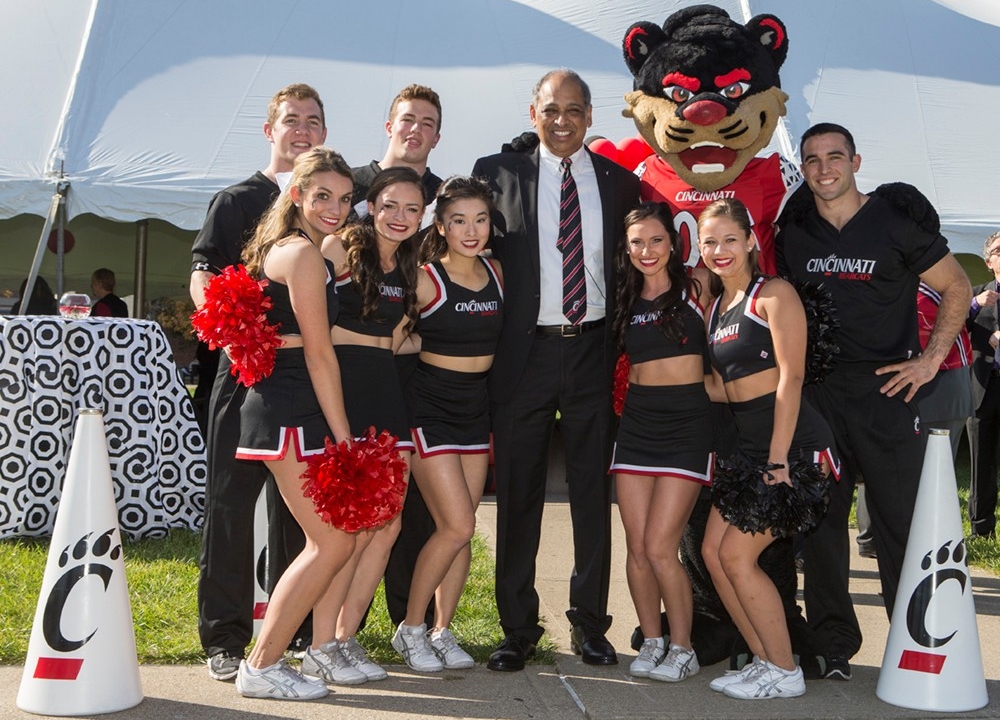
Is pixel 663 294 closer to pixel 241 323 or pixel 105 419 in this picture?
pixel 241 323

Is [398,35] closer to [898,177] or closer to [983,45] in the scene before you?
[898,177]

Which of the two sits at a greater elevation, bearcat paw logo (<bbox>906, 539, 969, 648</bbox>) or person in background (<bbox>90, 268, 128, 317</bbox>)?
person in background (<bbox>90, 268, 128, 317</bbox>)

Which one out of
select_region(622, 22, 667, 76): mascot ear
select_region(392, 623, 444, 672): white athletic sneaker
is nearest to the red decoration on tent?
select_region(622, 22, 667, 76): mascot ear

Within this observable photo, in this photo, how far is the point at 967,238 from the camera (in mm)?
9547

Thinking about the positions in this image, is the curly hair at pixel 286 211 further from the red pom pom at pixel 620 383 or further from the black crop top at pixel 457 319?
the red pom pom at pixel 620 383

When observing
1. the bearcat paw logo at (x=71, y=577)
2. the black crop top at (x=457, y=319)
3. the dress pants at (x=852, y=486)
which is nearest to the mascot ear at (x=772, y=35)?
the dress pants at (x=852, y=486)

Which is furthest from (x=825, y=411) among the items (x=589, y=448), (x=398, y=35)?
(x=398, y=35)

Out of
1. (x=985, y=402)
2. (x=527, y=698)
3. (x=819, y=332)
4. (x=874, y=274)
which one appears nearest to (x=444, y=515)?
(x=527, y=698)

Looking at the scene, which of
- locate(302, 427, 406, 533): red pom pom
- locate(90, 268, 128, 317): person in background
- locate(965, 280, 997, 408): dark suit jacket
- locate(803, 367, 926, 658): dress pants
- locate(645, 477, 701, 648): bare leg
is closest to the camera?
locate(302, 427, 406, 533): red pom pom

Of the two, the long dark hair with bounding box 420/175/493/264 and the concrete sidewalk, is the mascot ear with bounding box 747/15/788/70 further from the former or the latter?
the concrete sidewalk

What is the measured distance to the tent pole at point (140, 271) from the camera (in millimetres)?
10477

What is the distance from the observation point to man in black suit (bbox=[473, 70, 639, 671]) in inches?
176

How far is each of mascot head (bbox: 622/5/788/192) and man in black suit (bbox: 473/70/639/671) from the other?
1.78 ft

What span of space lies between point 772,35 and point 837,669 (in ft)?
8.91
